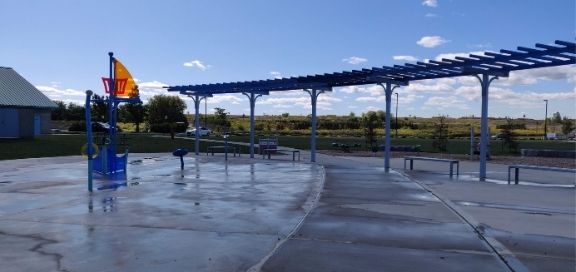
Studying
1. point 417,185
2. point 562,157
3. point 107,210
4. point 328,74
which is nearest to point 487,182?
point 417,185

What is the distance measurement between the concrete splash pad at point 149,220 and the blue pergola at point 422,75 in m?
4.66

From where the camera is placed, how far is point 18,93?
42.6 metres

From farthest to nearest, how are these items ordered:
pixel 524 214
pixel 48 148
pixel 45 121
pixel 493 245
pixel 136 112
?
1. pixel 136 112
2. pixel 45 121
3. pixel 48 148
4. pixel 524 214
5. pixel 493 245

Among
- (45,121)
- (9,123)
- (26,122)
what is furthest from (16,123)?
(45,121)

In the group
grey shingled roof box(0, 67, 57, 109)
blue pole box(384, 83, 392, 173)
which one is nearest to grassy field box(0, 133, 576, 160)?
grey shingled roof box(0, 67, 57, 109)

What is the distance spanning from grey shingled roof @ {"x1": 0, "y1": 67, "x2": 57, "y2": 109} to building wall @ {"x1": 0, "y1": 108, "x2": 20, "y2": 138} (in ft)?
1.95

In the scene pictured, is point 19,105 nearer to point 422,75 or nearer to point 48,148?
point 48,148

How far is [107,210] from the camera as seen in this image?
950 cm

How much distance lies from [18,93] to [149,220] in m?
39.3

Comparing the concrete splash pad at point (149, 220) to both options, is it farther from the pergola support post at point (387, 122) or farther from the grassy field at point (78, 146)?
the grassy field at point (78, 146)

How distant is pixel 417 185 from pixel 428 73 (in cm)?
506

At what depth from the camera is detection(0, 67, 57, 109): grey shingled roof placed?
132ft

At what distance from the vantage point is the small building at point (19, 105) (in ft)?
131

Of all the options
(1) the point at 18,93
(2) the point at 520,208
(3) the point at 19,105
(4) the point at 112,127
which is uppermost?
(1) the point at 18,93
